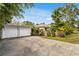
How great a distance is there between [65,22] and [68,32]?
1.01 ft

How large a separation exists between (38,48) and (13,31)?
1.31 meters

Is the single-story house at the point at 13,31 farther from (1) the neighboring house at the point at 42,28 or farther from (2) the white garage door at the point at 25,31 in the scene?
(1) the neighboring house at the point at 42,28

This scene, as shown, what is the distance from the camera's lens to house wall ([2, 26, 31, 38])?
7323mm

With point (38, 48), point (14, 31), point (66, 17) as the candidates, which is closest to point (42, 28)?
point (38, 48)

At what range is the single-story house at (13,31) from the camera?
7281 millimetres

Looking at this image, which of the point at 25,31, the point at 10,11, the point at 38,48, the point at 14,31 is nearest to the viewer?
the point at 10,11

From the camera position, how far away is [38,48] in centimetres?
672

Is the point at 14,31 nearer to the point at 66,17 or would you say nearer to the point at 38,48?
the point at 38,48

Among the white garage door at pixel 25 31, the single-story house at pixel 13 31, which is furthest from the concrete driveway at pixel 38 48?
the single-story house at pixel 13 31

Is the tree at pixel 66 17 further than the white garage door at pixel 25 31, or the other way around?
the white garage door at pixel 25 31

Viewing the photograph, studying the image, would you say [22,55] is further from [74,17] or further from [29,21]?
[74,17]

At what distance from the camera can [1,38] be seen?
755 centimetres

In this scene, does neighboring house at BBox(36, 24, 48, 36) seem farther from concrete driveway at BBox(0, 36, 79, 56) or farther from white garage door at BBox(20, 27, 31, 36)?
white garage door at BBox(20, 27, 31, 36)

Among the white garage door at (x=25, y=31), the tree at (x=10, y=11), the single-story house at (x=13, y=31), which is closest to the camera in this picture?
the tree at (x=10, y=11)
